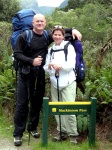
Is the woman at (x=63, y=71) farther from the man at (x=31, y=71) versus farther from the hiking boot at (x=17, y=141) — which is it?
the hiking boot at (x=17, y=141)

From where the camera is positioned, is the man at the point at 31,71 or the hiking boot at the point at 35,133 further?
the hiking boot at the point at 35,133

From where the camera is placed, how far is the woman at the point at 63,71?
16.3ft

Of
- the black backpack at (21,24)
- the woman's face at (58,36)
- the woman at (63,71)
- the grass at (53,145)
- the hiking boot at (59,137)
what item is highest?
the black backpack at (21,24)

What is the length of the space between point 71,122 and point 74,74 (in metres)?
0.84

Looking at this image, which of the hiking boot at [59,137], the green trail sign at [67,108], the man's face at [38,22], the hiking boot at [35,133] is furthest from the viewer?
the hiking boot at [35,133]

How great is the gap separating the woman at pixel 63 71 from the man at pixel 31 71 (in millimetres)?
201

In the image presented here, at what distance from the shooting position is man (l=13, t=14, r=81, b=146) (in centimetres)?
502

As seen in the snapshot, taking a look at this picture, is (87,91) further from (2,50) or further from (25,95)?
(2,50)

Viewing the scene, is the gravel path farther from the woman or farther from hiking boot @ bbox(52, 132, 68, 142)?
the woman

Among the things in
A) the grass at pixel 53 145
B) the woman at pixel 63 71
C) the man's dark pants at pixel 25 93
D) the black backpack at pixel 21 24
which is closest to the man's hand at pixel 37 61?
the woman at pixel 63 71

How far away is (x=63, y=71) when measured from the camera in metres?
5.03

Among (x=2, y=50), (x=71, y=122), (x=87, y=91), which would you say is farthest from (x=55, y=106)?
(x=2, y=50)

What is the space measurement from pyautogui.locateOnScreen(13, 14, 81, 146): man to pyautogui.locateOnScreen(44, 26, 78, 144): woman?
0.20m

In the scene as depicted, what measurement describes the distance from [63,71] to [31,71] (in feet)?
1.95
